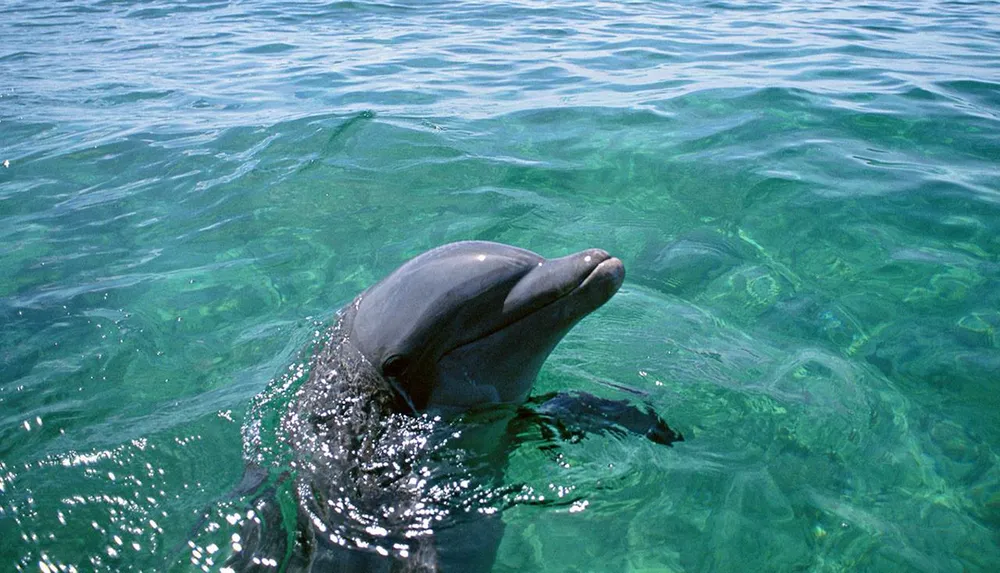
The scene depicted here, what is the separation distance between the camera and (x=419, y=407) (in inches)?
177

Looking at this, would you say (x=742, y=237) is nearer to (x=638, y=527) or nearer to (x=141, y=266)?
(x=638, y=527)

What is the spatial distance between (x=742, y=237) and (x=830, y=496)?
11.5 feet

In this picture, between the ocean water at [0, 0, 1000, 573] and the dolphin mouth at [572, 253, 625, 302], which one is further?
the ocean water at [0, 0, 1000, 573]

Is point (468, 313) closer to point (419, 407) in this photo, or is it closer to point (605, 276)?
point (419, 407)

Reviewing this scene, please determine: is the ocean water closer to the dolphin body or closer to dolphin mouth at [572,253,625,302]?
the dolphin body

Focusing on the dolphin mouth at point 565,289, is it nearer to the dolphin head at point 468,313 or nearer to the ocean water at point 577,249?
the dolphin head at point 468,313

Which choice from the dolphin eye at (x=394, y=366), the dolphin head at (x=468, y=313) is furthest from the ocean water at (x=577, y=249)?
the dolphin eye at (x=394, y=366)

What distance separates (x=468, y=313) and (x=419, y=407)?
595mm

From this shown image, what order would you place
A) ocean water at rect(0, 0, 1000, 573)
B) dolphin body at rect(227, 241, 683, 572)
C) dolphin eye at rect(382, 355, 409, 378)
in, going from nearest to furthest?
dolphin body at rect(227, 241, 683, 572) < dolphin eye at rect(382, 355, 409, 378) < ocean water at rect(0, 0, 1000, 573)

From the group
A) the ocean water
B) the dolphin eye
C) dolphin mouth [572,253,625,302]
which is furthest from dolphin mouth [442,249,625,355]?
the ocean water

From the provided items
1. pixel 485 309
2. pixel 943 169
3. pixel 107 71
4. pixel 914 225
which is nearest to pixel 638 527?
pixel 485 309

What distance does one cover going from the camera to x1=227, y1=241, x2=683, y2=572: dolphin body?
4195mm

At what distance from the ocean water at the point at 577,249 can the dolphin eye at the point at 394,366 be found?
0.85 m

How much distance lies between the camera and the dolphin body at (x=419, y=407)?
4.20 metres
